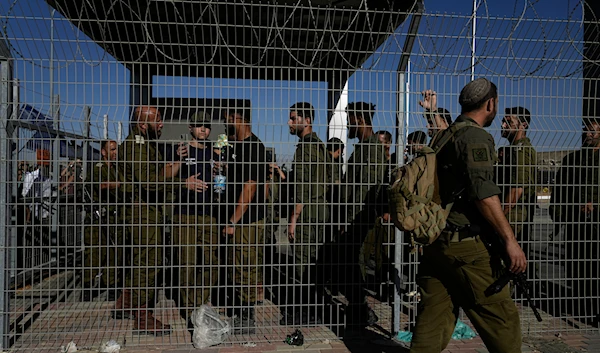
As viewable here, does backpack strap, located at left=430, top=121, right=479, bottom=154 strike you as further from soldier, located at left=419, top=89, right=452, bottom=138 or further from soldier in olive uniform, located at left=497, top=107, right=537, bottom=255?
soldier in olive uniform, located at left=497, top=107, right=537, bottom=255

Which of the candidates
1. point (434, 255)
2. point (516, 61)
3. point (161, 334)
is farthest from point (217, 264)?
point (516, 61)

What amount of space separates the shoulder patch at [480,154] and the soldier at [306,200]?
159 cm

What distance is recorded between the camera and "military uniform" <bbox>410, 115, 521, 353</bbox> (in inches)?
106

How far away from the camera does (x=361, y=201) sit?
4176 mm

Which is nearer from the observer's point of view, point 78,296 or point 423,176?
point 423,176

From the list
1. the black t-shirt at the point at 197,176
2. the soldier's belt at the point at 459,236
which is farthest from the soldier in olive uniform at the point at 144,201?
the soldier's belt at the point at 459,236

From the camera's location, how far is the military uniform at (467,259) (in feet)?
8.86

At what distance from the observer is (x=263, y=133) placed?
12.7 ft

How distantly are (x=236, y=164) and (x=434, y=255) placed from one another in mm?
1927

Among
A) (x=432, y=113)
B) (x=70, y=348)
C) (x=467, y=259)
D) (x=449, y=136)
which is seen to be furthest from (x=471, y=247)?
(x=70, y=348)

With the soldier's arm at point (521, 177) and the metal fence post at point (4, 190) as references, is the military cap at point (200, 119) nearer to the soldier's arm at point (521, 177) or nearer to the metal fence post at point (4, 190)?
the metal fence post at point (4, 190)

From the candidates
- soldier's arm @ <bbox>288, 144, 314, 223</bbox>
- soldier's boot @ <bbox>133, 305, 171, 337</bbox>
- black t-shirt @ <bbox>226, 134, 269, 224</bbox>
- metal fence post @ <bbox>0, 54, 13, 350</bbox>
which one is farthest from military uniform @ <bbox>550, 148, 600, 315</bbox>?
metal fence post @ <bbox>0, 54, 13, 350</bbox>

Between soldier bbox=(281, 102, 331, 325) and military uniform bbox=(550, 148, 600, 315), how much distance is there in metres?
2.28

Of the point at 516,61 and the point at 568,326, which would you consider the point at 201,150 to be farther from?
the point at 568,326
